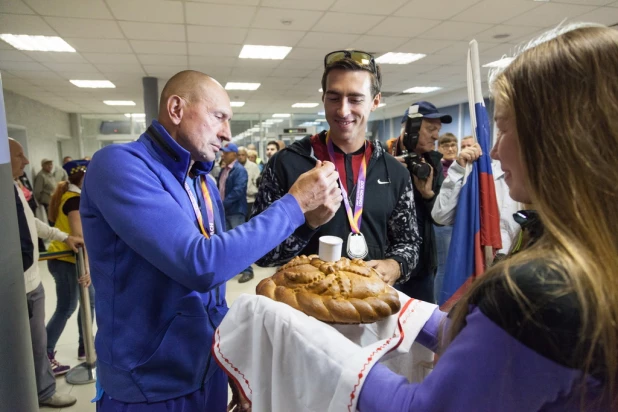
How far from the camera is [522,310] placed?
0.51m

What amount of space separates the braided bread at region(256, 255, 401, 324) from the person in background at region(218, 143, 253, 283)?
166 inches

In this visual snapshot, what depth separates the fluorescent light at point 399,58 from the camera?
23.0 feet

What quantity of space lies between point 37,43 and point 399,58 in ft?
19.6

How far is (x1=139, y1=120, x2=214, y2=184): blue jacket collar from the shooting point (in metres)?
1.07

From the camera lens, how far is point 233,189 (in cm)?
514

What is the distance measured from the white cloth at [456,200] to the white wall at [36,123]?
9.88m

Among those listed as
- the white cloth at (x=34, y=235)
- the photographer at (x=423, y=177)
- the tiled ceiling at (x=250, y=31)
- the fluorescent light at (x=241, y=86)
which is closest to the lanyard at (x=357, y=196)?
the photographer at (x=423, y=177)

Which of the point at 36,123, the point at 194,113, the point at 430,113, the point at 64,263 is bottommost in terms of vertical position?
the point at 64,263

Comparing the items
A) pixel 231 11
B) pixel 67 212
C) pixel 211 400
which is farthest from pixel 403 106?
pixel 211 400

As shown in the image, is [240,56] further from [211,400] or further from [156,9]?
[211,400]

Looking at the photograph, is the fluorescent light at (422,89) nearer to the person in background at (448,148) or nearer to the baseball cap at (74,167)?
the person in background at (448,148)

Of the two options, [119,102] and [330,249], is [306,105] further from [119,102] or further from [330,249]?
[330,249]

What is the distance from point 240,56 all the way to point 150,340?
649cm

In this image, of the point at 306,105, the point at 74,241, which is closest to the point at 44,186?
the point at 74,241
